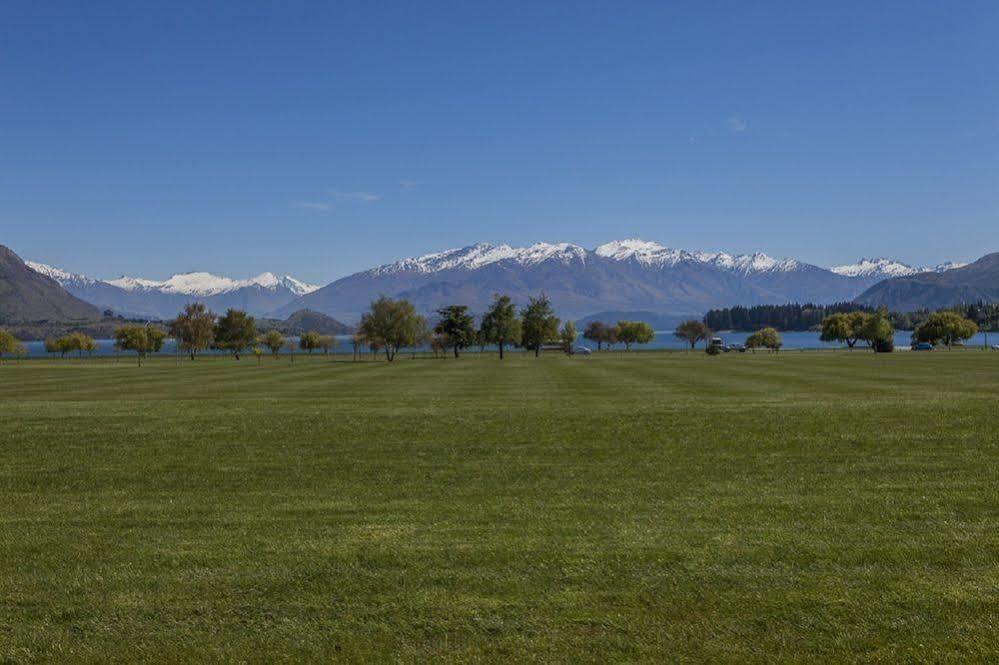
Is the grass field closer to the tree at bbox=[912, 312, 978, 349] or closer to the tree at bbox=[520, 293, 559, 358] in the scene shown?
the tree at bbox=[520, 293, 559, 358]

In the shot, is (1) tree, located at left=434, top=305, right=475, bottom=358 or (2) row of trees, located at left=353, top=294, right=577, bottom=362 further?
(1) tree, located at left=434, top=305, right=475, bottom=358

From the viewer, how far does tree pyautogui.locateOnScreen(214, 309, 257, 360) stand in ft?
564

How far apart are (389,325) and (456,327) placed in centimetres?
2201

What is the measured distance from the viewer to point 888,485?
1677cm

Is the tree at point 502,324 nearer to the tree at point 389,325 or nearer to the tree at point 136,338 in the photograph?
the tree at point 389,325

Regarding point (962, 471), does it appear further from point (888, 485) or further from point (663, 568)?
point (663, 568)

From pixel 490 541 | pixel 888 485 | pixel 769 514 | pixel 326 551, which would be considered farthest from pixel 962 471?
pixel 326 551

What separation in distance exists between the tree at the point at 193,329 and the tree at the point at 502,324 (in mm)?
58564

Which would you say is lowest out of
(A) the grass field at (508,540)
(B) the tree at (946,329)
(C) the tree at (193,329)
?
(A) the grass field at (508,540)

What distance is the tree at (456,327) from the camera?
152m

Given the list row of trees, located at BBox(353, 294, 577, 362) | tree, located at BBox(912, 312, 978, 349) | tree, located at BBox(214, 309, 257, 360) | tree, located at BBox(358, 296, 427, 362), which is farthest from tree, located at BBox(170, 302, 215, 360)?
tree, located at BBox(912, 312, 978, 349)

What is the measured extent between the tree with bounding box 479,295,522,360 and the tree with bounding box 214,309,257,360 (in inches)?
→ 2192

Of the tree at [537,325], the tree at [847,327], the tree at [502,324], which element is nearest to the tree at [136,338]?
the tree at [502,324]

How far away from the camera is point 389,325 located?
13350cm
